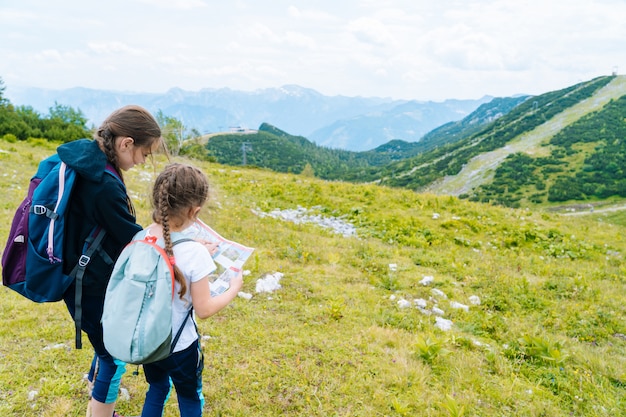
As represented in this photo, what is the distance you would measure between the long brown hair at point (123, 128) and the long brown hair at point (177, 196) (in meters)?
0.46

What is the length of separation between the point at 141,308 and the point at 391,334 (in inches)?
181

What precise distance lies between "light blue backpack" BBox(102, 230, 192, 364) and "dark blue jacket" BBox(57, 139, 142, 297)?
1.46ft

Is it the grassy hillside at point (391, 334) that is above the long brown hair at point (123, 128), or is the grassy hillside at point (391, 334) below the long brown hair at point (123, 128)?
below

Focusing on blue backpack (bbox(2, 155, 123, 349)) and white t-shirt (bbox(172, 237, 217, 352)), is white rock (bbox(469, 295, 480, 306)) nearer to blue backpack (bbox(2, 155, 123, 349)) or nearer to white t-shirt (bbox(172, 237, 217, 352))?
white t-shirt (bbox(172, 237, 217, 352))

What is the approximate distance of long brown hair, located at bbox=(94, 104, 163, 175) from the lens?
304 centimetres

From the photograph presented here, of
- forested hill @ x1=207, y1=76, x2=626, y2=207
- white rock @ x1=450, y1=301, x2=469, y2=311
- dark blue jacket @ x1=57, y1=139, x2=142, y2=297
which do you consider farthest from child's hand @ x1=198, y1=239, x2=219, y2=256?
forested hill @ x1=207, y1=76, x2=626, y2=207

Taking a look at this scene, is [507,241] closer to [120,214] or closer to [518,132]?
[120,214]

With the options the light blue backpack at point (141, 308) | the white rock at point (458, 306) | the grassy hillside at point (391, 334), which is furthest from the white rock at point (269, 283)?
the light blue backpack at point (141, 308)

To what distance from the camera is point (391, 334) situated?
6.22 m

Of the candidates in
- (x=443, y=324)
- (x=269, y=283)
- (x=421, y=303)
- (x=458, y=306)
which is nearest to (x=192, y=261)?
(x=269, y=283)

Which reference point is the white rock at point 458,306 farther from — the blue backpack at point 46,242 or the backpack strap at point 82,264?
the backpack strap at point 82,264

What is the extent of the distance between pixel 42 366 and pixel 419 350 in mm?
5387

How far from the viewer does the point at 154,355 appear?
9.04 feet

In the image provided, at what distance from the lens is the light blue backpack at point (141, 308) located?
2664 millimetres
